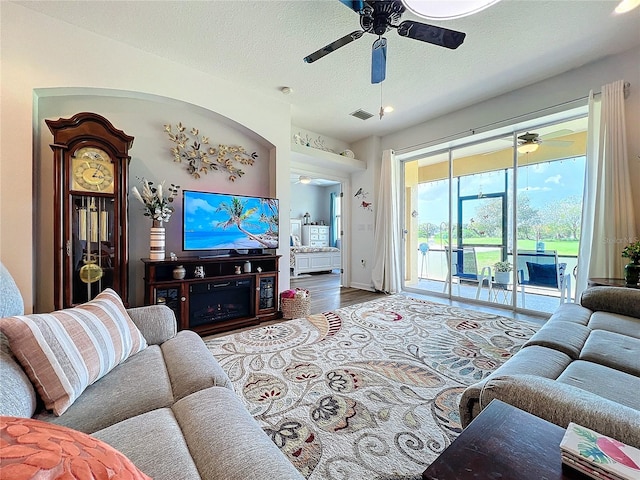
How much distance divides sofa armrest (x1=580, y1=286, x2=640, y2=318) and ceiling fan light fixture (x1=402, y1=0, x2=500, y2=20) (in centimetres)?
215

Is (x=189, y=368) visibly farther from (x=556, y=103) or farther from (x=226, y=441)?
(x=556, y=103)

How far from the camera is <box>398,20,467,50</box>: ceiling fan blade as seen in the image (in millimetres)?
1892

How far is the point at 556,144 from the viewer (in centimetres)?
361

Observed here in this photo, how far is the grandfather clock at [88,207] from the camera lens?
2254 millimetres

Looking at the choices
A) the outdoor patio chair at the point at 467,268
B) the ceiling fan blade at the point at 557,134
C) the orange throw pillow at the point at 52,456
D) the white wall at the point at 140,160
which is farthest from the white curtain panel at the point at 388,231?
the orange throw pillow at the point at 52,456

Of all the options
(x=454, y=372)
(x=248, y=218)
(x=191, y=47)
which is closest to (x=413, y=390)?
(x=454, y=372)

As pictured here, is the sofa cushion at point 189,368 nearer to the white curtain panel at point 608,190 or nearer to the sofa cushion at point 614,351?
the sofa cushion at point 614,351

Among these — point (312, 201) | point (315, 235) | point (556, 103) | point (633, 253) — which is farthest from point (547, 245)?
point (312, 201)

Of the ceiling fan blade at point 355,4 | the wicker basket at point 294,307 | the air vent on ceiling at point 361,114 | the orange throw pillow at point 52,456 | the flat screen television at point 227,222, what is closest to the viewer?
the orange throw pillow at point 52,456

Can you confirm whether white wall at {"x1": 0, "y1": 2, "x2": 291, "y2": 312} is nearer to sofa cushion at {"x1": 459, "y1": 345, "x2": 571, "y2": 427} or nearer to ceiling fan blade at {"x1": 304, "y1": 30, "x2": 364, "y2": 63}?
ceiling fan blade at {"x1": 304, "y1": 30, "x2": 364, "y2": 63}

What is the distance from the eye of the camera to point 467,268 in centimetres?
446

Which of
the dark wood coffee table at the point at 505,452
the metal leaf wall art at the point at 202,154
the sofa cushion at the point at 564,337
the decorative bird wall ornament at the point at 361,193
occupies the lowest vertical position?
the sofa cushion at the point at 564,337

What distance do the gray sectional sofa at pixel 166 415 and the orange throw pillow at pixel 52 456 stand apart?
29cm

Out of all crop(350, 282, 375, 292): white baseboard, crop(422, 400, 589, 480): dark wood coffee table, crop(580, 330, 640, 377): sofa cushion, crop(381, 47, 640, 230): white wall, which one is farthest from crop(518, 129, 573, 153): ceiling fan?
crop(422, 400, 589, 480): dark wood coffee table
